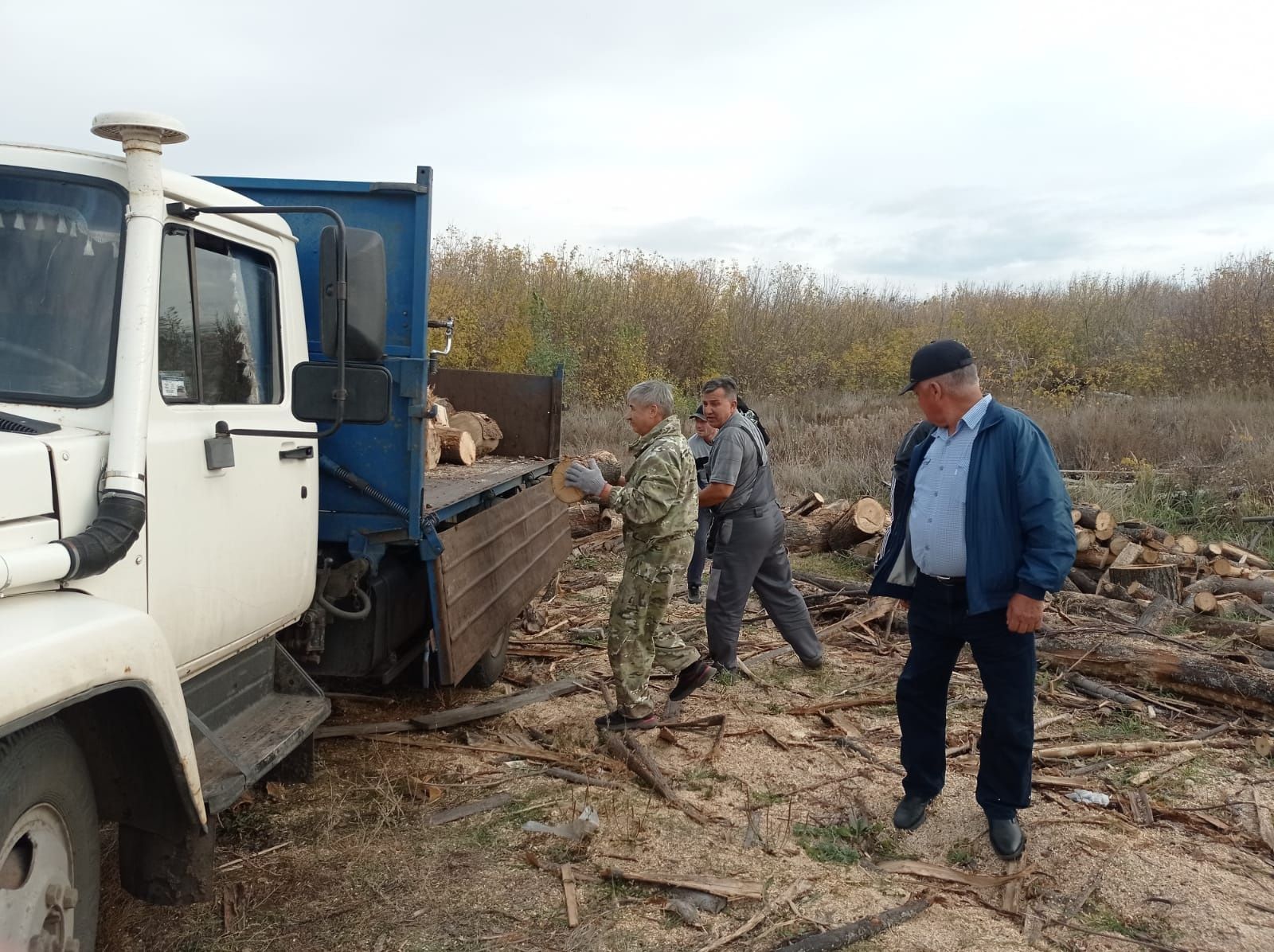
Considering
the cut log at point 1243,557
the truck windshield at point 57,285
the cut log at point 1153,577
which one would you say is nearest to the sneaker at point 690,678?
the truck windshield at point 57,285

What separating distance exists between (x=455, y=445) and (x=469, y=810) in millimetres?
2764

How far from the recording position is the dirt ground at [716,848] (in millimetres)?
3533

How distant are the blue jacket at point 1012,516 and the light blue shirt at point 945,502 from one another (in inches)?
2.3

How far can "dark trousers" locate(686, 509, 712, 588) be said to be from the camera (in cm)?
865

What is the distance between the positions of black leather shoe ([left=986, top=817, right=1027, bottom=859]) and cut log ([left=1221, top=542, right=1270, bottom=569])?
6218 mm

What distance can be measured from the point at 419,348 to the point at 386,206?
0.65 meters

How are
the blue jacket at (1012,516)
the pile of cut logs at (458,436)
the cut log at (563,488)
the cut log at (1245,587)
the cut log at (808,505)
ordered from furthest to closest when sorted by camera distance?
the cut log at (808,505) < the cut log at (1245,587) < the pile of cut logs at (458,436) < the cut log at (563,488) < the blue jacket at (1012,516)

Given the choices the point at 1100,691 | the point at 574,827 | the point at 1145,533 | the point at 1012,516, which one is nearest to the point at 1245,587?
the point at 1145,533

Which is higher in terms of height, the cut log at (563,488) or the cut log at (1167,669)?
the cut log at (563,488)

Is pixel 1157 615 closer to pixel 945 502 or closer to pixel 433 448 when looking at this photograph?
pixel 945 502

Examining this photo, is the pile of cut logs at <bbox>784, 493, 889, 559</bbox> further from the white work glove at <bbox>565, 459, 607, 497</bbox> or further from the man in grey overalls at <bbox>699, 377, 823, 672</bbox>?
the white work glove at <bbox>565, 459, 607, 497</bbox>

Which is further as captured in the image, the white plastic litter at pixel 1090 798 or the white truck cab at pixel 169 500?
the white plastic litter at pixel 1090 798

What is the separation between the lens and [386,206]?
4.39 meters

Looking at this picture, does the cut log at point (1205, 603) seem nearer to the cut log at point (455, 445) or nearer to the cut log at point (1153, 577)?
the cut log at point (1153, 577)
